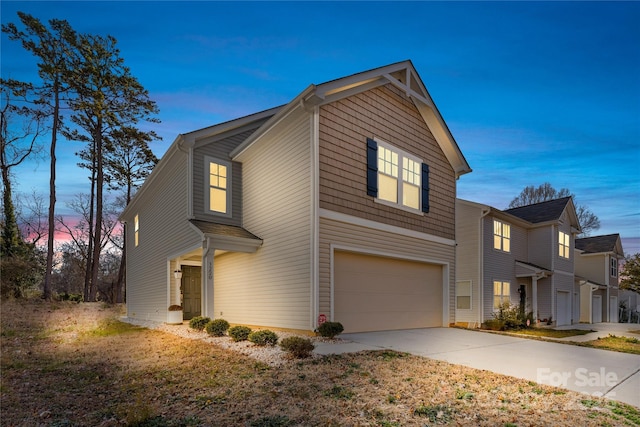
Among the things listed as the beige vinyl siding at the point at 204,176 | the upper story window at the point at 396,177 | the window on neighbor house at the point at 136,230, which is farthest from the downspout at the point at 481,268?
the window on neighbor house at the point at 136,230

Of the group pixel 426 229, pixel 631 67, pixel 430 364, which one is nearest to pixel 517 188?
pixel 631 67

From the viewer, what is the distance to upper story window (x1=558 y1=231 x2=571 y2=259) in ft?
70.1

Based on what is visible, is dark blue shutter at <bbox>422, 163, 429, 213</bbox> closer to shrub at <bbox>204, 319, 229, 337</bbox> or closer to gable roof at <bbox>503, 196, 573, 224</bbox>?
shrub at <bbox>204, 319, 229, 337</bbox>

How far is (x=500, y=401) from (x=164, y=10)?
11.2 metres

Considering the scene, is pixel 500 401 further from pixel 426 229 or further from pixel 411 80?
pixel 411 80

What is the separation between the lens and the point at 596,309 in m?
28.0

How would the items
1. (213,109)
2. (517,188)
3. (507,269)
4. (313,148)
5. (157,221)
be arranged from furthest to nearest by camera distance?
(517,188)
(213,109)
(507,269)
(157,221)
(313,148)

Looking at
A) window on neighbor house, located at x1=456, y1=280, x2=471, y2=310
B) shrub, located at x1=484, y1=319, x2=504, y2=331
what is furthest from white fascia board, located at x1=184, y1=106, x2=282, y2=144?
shrub, located at x1=484, y1=319, x2=504, y2=331

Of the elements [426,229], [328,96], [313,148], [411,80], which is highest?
[411,80]

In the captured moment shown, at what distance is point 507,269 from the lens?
18.7m

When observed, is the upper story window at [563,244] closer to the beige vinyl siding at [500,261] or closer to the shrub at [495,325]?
the beige vinyl siding at [500,261]

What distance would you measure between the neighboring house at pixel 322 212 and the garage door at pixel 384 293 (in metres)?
A: 0.04

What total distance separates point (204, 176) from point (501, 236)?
1393 cm

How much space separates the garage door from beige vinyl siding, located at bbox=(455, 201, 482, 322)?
12.7 feet
